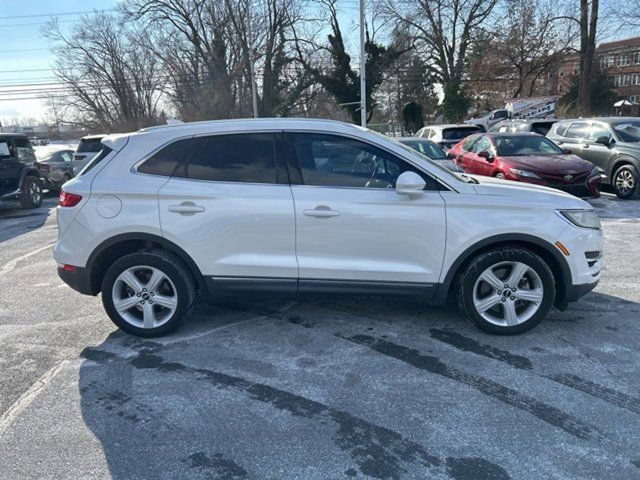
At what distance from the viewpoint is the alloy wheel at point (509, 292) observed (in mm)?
3867

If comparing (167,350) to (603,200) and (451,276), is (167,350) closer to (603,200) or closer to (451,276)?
(451,276)

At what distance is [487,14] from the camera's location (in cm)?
4031

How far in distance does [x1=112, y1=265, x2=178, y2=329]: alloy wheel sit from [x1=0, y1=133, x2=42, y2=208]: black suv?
9.55 m

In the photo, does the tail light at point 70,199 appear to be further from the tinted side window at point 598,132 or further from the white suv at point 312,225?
the tinted side window at point 598,132

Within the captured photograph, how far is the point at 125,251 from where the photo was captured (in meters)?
4.12

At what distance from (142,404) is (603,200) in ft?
35.5

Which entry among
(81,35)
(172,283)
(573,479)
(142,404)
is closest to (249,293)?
(172,283)

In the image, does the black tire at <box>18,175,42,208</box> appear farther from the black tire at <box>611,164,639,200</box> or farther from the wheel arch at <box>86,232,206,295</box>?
the black tire at <box>611,164,639,200</box>

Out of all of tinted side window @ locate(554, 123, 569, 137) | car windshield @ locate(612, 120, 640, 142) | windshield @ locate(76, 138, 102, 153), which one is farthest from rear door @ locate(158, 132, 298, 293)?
windshield @ locate(76, 138, 102, 153)

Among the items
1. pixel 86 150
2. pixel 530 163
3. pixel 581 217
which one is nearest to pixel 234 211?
pixel 581 217

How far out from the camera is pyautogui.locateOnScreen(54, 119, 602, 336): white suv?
376cm

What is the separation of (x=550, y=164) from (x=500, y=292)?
258 inches

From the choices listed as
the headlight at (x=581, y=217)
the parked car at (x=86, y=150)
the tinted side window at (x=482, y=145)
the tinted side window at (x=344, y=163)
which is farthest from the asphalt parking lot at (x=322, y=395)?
the parked car at (x=86, y=150)

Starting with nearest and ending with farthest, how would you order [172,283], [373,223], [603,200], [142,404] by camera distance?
[142,404] → [373,223] → [172,283] → [603,200]
